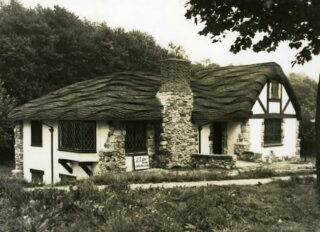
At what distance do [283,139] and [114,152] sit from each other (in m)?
12.0

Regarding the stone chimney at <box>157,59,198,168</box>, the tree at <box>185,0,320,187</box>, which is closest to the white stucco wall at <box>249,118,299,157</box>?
the stone chimney at <box>157,59,198,168</box>

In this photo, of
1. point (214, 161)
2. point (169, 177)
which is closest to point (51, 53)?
point (214, 161)

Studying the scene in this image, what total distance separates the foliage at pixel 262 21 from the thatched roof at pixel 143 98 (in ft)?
25.6

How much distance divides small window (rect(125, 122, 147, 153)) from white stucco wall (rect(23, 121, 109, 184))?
4.33ft

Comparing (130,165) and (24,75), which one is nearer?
(130,165)

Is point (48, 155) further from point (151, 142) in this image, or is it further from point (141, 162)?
point (151, 142)

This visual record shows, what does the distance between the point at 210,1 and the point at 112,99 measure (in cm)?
954

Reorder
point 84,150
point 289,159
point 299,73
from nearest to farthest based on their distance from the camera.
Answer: point 84,150
point 289,159
point 299,73

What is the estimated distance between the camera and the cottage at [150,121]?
773 inches

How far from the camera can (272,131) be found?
26.1m

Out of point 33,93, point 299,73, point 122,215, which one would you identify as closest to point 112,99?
point 122,215

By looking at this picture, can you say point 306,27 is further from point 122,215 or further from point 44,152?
point 44,152

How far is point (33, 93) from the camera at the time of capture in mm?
33938

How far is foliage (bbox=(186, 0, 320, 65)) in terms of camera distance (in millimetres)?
11352
